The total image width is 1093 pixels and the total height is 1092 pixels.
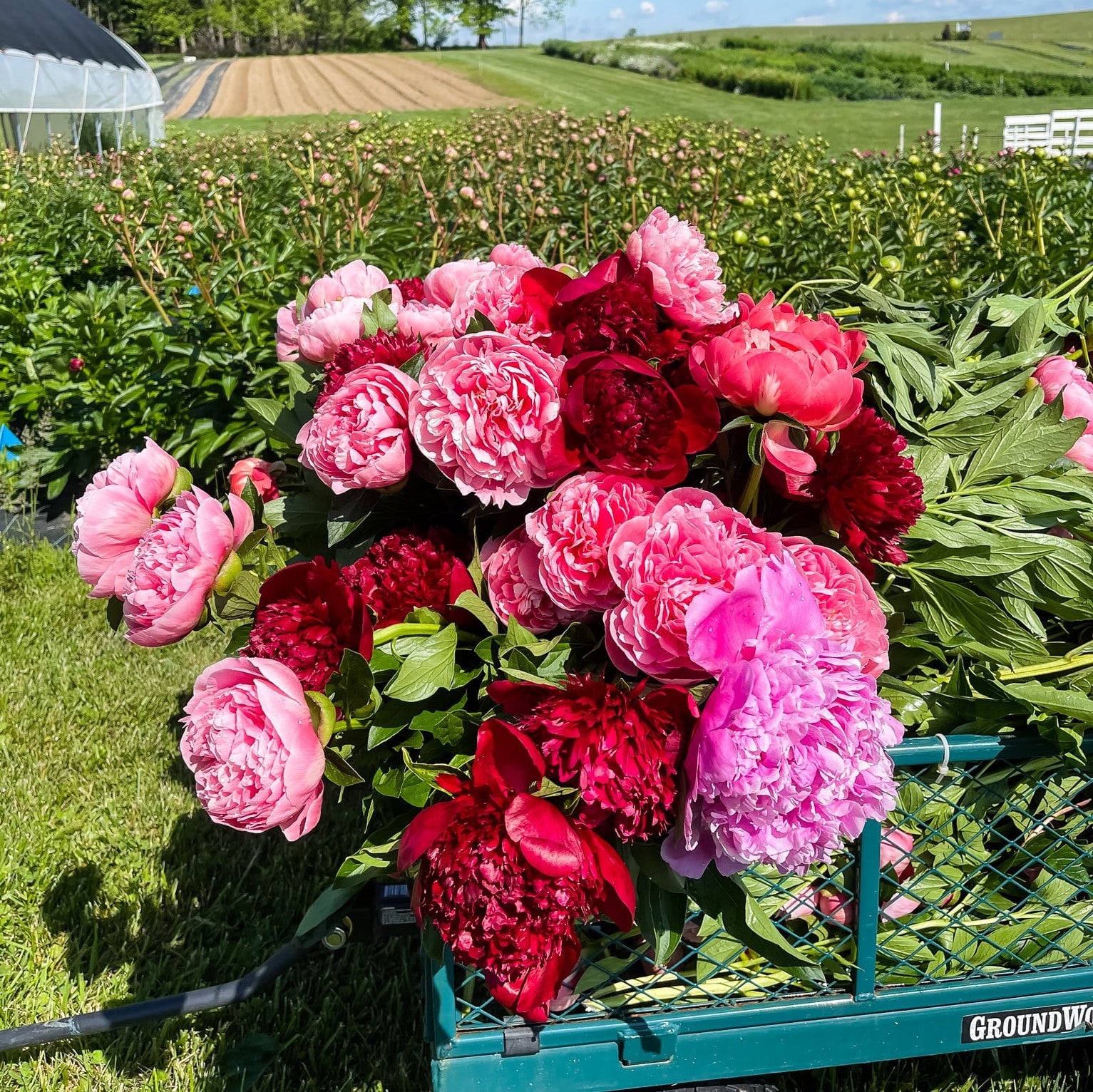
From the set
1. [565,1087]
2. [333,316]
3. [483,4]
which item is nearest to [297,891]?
[565,1087]

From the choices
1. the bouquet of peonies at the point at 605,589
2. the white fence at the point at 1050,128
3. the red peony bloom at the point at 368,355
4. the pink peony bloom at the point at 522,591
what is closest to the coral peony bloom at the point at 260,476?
the bouquet of peonies at the point at 605,589

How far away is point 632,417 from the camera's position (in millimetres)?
970

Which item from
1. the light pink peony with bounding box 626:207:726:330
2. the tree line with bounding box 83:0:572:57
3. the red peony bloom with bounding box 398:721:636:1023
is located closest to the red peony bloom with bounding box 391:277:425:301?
the light pink peony with bounding box 626:207:726:330

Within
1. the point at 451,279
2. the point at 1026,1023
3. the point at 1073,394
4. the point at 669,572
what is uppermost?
the point at 451,279

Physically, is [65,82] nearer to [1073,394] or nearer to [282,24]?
[1073,394]

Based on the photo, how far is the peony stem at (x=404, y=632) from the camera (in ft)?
3.34

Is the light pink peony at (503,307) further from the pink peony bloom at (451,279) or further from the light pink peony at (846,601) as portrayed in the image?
the light pink peony at (846,601)

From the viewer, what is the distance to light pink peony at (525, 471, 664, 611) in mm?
958

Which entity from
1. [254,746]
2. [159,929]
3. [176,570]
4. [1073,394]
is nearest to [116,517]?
[176,570]

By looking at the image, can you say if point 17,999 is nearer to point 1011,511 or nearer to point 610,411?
point 610,411

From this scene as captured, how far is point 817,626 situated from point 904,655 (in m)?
0.37

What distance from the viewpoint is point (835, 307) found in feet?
5.03

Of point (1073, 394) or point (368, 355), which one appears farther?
point (1073, 394)

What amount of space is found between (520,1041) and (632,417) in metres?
0.67
